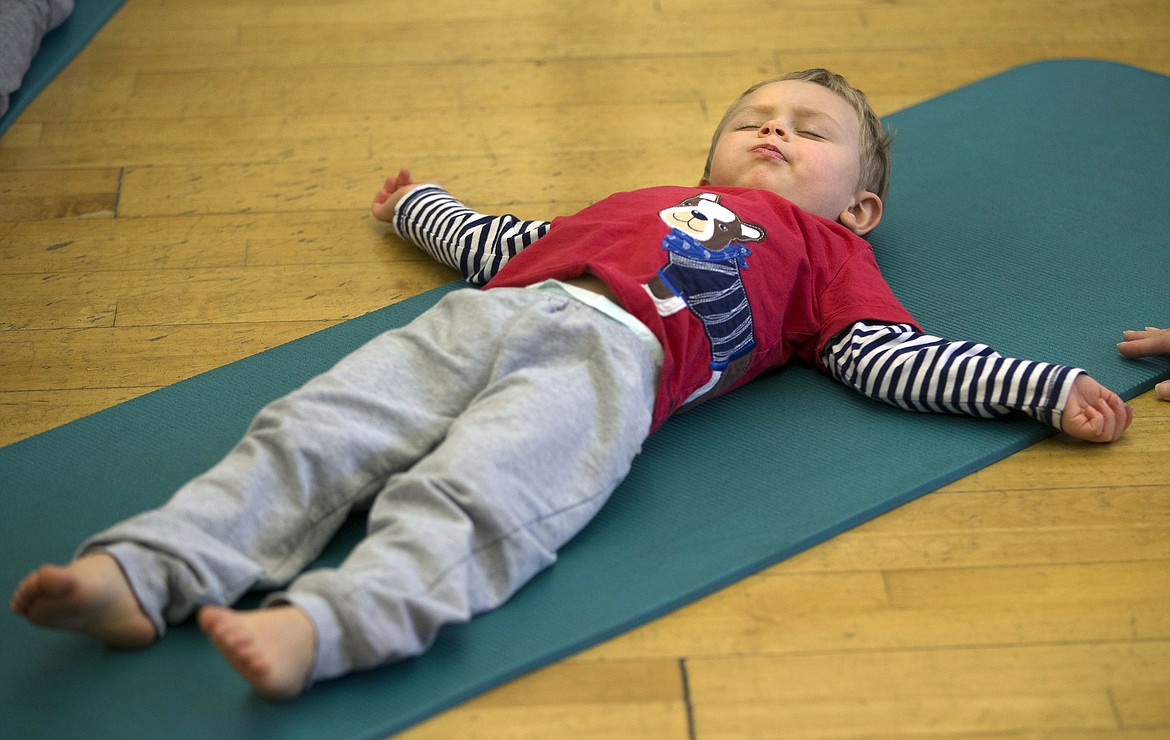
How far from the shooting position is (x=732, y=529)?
1.11 m

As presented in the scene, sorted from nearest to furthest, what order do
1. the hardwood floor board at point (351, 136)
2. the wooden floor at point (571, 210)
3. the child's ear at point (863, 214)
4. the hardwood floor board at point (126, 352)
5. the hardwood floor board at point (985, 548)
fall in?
the wooden floor at point (571, 210)
the hardwood floor board at point (985, 548)
the hardwood floor board at point (126, 352)
the child's ear at point (863, 214)
the hardwood floor board at point (351, 136)

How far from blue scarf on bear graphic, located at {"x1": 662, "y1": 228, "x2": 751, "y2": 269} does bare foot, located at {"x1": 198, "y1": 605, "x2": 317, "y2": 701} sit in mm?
Answer: 557

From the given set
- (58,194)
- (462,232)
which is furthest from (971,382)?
(58,194)

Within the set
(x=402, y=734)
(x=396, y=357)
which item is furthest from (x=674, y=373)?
(x=402, y=734)

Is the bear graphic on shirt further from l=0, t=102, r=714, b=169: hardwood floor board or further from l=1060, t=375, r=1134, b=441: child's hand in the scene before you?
l=0, t=102, r=714, b=169: hardwood floor board

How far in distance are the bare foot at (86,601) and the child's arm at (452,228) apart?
0.64 m

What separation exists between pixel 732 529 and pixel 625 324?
231 mm

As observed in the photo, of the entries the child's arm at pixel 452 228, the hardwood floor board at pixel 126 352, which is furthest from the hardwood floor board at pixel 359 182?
the hardwood floor board at pixel 126 352

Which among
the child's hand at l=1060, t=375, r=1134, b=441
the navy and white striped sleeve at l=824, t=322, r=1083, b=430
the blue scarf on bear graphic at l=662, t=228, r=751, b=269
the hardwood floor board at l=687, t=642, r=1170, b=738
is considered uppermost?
the blue scarf on bear graphic at l=662, t=228, r=751, b=269

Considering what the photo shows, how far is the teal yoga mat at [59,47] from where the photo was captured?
1.82m

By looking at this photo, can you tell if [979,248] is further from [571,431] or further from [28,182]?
[28,182]

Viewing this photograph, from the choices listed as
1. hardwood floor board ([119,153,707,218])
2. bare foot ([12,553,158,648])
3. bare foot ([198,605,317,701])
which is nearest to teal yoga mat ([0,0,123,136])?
hardwood floor board ([119,153,707,218])

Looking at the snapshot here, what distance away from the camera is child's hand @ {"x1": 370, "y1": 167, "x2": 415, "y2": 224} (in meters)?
1.55

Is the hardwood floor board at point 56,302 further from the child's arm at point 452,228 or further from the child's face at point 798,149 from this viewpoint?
the child's face at point 798,149
